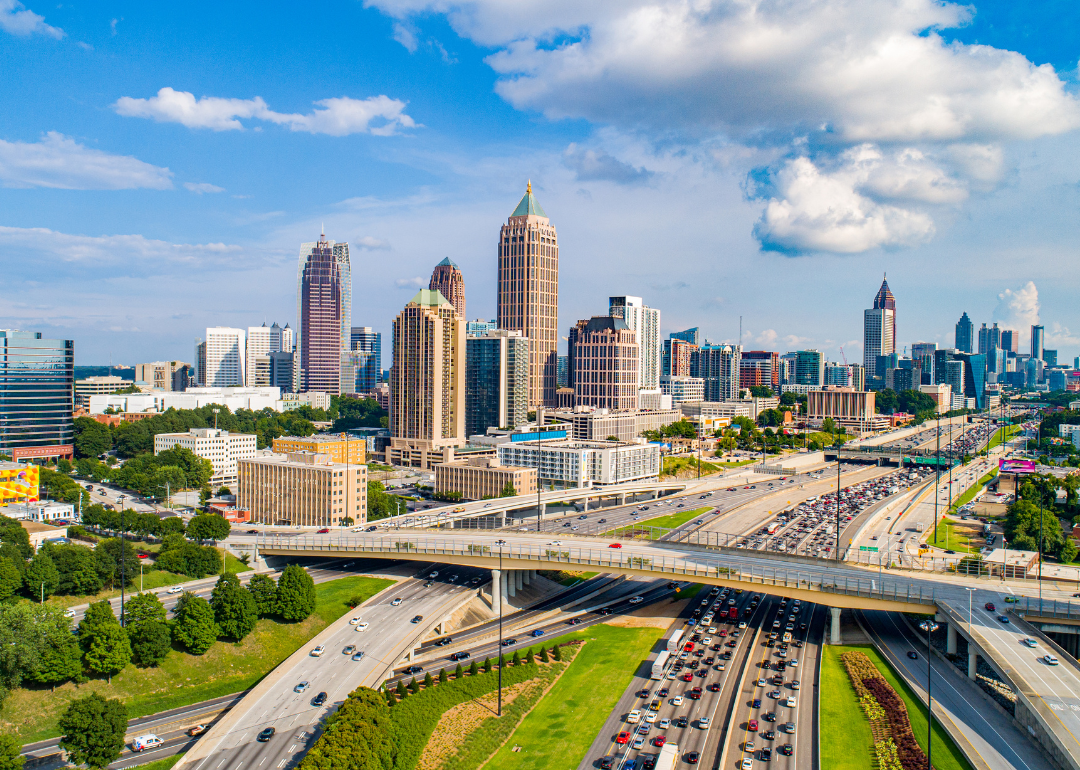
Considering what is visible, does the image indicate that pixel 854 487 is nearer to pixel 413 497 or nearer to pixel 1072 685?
pixel 413 497

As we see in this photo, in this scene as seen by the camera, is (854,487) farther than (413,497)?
Yes

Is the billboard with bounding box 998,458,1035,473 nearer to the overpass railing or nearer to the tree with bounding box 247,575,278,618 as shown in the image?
the overpass railing

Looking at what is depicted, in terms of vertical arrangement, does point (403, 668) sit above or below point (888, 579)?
below

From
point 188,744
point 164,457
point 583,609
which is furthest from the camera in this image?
point 164,457

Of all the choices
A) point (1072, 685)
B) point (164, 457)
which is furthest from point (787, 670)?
point (164, 457)

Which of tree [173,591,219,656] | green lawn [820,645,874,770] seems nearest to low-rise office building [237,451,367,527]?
tree [173,591,219,656]

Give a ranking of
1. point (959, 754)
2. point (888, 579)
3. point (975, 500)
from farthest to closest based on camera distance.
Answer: point (975, 500) → point (888, 579) → point (959, 754)
